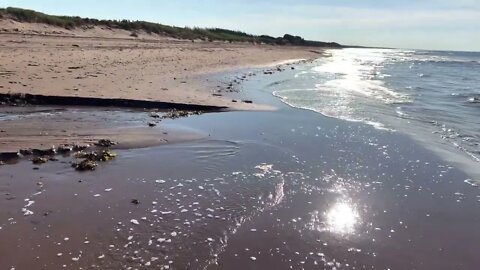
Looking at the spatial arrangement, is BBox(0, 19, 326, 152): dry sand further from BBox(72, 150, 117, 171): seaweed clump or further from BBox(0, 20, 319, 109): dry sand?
BBox(72, 150, 117, 171): seaweed clump

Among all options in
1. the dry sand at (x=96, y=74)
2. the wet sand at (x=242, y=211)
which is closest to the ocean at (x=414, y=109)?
the wet sand at (x=242, y=211)

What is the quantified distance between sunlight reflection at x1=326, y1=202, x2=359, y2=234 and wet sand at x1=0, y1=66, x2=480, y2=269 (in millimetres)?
15

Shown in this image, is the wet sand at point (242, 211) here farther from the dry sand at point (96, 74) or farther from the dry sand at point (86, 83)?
the dry sand at point (96, 74)

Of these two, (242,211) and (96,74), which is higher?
(96,74)

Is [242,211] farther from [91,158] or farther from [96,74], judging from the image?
[96,74]

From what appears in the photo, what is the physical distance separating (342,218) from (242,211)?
123 centimetres

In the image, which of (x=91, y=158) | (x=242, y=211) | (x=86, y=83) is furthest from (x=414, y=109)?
(x=91, y=158)

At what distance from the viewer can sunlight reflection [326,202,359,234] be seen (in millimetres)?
5414

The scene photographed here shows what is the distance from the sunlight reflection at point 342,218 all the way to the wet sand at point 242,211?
0.05 feet

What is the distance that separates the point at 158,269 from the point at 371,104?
13.2 metres

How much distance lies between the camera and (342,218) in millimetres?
5723

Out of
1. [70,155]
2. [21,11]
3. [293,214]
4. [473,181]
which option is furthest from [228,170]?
[21,11]

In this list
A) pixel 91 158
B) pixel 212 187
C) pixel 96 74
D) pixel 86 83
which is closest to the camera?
pixel 212 187

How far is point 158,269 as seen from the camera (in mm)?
4270
